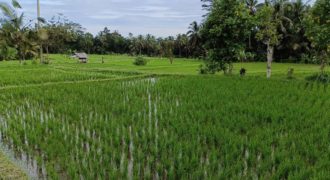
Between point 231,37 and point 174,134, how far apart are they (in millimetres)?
11388

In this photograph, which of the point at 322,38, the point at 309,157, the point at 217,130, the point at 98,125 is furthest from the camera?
the point at 322,38

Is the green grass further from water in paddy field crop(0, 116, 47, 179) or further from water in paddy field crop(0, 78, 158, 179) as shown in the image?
water in paddy field crop(0, 116, 47, 179)

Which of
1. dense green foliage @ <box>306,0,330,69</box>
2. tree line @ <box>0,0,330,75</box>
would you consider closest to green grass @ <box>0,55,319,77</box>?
tree line @ <box>0,0,330,75</box>

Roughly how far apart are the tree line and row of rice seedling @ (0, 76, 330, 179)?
2238mm

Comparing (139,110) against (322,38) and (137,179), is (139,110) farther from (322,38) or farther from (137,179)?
(322,38)

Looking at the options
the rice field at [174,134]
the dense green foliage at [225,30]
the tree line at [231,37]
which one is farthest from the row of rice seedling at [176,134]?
the dense green foliage at [225,30]

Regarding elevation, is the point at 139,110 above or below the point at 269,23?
below

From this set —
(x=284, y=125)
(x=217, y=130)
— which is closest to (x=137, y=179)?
(x=217, y=130)

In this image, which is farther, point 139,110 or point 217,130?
point 139,110

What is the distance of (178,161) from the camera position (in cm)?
411

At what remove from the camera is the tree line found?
1352 centimetres

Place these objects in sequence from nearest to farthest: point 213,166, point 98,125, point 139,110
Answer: point 213,166 → point 98,125 → point 139,110

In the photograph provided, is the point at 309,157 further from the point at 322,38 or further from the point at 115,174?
the point at 322,38

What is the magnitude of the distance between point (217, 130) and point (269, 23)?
10.6m
